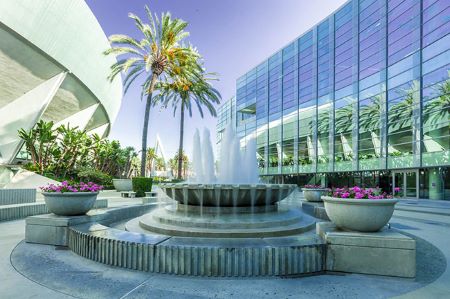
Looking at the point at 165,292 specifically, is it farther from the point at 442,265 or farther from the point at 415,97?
the point at 415,97

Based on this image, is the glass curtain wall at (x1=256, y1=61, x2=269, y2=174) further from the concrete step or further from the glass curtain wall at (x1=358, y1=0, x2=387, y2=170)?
the concrete step

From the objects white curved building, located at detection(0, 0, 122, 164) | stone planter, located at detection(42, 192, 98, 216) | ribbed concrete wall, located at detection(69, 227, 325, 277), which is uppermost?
white curved building, located at detection(0, 0, 122, 164)

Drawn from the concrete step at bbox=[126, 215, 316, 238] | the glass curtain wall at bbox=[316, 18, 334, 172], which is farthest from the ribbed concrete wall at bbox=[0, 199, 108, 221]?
the glass curtain wall at bbox=[316, 18, 334, 172]

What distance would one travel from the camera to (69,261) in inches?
176

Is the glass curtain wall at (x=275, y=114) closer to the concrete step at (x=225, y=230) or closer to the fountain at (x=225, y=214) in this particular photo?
the fountain at (x=225, y=214)

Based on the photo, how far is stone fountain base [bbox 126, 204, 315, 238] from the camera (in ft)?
17.1

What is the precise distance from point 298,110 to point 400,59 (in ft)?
46.9

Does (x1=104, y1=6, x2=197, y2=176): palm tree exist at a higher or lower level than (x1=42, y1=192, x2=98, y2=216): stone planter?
higher

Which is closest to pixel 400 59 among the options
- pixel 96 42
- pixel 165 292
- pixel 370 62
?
pixel 370 62

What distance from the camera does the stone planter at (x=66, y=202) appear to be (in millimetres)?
5797

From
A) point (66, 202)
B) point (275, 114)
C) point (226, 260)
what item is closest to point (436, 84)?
point (275, 114)

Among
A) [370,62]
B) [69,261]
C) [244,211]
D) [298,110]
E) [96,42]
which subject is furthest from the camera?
[298,110]

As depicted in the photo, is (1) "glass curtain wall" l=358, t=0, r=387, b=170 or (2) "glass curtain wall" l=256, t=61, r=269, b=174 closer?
(1) "glass curtain wall" l=358, t=0, r=387, b=170

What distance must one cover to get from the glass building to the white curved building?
26.5 metres
